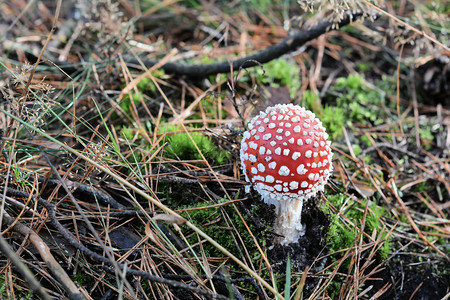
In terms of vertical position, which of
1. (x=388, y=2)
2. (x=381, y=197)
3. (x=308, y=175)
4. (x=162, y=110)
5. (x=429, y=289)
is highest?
(x=388, y=2)

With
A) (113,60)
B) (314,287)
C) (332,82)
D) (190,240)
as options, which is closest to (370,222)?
(314,287)

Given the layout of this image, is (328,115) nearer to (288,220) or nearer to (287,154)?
(288,220)

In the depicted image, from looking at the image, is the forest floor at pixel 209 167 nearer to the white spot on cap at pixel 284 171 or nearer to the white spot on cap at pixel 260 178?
the white spot on cap at pixel 260 178

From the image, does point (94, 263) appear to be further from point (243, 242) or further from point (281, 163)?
point (281, 163)

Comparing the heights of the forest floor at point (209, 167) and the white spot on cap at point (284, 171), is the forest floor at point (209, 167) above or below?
below

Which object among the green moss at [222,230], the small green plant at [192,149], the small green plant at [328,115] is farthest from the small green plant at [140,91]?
the small green plant at [328,115]

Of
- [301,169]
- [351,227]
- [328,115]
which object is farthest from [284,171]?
[328,115]
